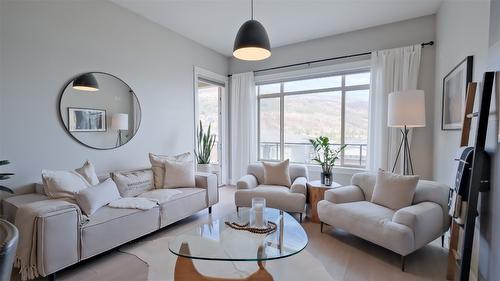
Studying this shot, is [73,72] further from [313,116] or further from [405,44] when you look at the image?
[405,44]

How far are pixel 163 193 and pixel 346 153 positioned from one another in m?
3.22

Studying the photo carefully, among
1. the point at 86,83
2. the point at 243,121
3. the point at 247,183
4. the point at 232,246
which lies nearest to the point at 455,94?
the point at 247,183

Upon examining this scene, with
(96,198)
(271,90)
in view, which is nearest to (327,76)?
(271,90)

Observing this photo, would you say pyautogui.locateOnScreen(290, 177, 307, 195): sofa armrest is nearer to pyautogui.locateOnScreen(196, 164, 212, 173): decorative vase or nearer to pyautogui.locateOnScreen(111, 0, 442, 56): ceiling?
pyautogui.locateOnScreen(196, 164, 212, 173): decorative vase

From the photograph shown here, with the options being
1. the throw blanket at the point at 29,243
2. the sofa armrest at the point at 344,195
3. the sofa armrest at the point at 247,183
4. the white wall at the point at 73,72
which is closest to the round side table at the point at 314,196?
the sofa armrest at the point at 344,195

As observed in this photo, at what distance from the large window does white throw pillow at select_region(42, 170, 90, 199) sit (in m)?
3.57

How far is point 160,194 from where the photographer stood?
9.68 ft

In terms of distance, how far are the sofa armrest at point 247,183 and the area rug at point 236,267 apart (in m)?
1.36

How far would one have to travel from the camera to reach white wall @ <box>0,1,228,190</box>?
7.77ft

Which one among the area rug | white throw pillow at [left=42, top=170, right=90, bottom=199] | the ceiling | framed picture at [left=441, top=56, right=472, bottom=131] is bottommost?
the area rug

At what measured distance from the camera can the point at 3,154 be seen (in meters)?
2.28

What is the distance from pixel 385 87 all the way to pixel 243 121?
2.69 metres

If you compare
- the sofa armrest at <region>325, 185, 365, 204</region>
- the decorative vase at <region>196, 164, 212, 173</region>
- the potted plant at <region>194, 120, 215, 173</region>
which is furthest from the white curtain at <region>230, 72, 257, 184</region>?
the sofa armrest at <region>325, 185, 365, 204</region>

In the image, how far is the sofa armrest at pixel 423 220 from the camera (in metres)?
2.12
